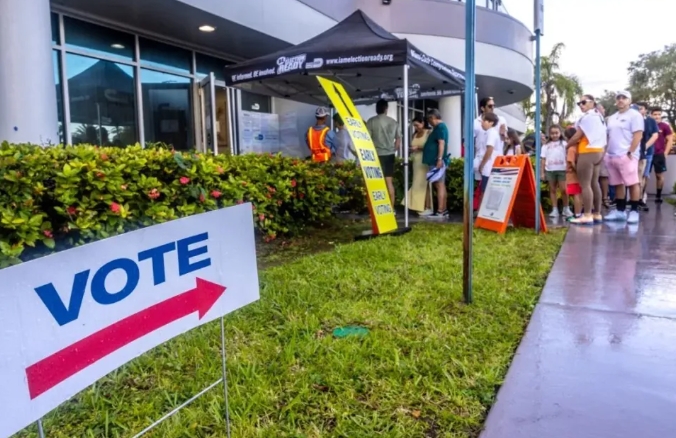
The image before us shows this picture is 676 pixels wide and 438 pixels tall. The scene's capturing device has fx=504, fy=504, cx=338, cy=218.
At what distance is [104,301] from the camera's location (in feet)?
4.90

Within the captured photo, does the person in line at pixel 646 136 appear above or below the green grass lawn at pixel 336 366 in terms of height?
above

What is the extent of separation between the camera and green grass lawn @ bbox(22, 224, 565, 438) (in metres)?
2.12

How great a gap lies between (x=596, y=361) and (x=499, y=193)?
4102 millimetres

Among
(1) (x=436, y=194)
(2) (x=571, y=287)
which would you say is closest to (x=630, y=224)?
(1) (x=436, y=194)

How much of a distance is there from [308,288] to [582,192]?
4.97m

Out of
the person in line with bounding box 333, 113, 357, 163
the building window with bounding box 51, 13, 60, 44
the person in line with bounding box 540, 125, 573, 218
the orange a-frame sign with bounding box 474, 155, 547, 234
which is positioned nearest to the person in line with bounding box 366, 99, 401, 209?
the orange a-frame sign with bounding box 474, 155, 547, 234

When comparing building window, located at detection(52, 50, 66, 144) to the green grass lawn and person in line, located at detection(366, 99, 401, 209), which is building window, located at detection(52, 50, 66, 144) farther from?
the green grass lawn

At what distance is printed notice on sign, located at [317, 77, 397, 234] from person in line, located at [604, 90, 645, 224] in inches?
138

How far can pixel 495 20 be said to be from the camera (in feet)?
49.1

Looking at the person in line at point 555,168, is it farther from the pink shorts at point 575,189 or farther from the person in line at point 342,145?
the person in line at point 342,145

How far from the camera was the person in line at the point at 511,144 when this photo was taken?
818 cm

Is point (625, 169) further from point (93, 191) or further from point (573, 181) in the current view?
point (93, 191)

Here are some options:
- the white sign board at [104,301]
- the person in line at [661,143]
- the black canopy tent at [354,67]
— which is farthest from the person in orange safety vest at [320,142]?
the white sign board at [104,301]

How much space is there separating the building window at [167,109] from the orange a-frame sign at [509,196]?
592 cm
